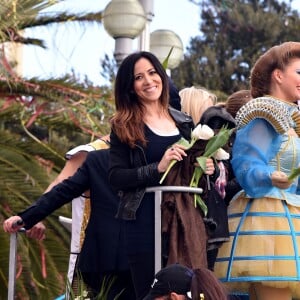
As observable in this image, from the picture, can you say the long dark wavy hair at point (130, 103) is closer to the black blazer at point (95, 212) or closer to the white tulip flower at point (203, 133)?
the white tulip flower at point (203, 133)

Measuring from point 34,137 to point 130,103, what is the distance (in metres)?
6.27

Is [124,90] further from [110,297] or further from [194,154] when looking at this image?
[110,297]

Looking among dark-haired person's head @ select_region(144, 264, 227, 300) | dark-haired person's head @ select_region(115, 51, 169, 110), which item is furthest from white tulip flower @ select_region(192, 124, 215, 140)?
dark-haired person's head @ select_region(144, 264, 227, 300)

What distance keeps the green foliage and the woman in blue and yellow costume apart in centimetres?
2888

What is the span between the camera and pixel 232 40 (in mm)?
37625

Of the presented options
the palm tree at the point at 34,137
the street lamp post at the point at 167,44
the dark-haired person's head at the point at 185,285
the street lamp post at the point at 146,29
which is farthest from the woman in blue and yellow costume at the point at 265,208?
the street lamp post at the point at 167,44

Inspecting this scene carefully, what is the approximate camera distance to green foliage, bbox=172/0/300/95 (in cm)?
3562

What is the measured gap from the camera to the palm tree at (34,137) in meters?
10.8

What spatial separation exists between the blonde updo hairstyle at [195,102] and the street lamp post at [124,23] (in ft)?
14.7

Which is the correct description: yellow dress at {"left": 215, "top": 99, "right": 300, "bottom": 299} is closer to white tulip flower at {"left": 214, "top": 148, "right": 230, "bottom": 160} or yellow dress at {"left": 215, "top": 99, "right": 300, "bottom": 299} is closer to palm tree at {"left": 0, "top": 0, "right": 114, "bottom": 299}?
white tulip flower at {"left": 214, "top": 148, "right": 230, "bottom": 160}

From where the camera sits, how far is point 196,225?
5.25 metres

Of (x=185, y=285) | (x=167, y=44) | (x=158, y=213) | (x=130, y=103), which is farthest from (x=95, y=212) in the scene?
(x=167, y=44)

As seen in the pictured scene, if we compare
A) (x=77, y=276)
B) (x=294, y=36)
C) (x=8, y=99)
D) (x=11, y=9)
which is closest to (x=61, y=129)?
(x=8, y=99)

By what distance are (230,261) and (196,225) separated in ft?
1.09
